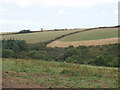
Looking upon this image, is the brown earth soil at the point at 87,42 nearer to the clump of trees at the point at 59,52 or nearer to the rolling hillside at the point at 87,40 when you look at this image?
the rolling hillside at the point at 87,40

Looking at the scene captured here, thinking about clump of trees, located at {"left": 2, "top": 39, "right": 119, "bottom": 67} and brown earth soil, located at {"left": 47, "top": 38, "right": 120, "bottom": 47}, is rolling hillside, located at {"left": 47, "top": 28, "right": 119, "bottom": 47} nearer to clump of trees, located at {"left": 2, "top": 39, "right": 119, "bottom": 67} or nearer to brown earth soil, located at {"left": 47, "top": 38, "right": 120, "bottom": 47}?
brown earth soil, located at {"left": 47, "top": 38, "right": 120, "bottom": 47}

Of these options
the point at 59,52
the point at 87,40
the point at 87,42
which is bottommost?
the point at 59,52

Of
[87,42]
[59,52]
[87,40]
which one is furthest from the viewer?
[87,40]

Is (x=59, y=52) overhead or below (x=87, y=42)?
below

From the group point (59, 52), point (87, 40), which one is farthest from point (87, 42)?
point (59, 52)

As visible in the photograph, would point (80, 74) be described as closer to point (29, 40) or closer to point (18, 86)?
point (18, 86)

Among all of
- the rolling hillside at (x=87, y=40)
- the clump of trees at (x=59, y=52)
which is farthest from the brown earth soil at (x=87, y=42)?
the clump of trees at (x=59, y=52)

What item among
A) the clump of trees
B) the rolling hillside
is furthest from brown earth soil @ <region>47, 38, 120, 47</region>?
the clump of trees

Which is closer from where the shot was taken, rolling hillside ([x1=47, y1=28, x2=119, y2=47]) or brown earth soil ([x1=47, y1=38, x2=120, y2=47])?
brown earth soil ([x1=47, y1=38, x2=120, y2=47])

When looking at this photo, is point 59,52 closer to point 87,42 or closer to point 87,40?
point 87,42

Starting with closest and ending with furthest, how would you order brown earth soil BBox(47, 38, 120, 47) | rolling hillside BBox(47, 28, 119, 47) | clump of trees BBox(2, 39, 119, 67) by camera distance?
clump of trees BBox(2, 39, 119, 67) < brown earth soil BBox(47, 38, 120, 47) < rolling hillside BBox(47, 28, 119, 47)

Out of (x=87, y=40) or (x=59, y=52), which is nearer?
(x=59, y=52)

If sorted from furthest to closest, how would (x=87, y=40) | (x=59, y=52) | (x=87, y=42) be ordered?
(x=87, y=40)
(x=87, y=42)
(x=59, y=52)

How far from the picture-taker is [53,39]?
242 feet
